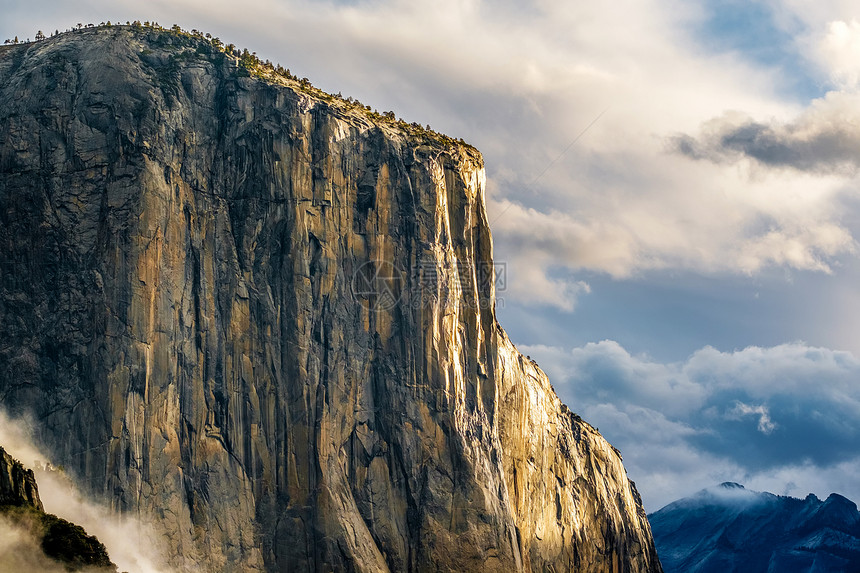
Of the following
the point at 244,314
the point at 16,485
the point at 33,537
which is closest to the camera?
the point at 33,537

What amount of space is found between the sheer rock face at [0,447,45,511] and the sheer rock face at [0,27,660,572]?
8813mm

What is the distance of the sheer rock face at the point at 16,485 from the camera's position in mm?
111500

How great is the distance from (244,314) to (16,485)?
28065 millimetres

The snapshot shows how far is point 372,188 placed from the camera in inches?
5586

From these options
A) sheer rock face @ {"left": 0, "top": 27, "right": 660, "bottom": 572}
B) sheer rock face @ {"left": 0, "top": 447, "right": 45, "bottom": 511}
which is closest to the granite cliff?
sheer rock face @ {"left": 0, "top": 447, "right": 45, "bottom": 511}

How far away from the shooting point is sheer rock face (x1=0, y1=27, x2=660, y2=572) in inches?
4956

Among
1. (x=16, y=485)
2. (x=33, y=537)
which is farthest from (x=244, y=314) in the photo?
(x=33, y=537)

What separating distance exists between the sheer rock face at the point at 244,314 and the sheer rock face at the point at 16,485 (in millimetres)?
8813

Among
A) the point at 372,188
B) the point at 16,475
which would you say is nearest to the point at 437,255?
the point at 372,188

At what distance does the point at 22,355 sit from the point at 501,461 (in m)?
47.3

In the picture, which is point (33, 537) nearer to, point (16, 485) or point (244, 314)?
point (16, 485)

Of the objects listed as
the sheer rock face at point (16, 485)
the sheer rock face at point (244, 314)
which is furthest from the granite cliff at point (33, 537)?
the sheer rock face at point (244, 314)

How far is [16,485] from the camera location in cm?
11225

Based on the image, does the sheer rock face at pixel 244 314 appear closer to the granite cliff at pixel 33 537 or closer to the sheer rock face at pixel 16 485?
the granite cliff at pixel 33 537
